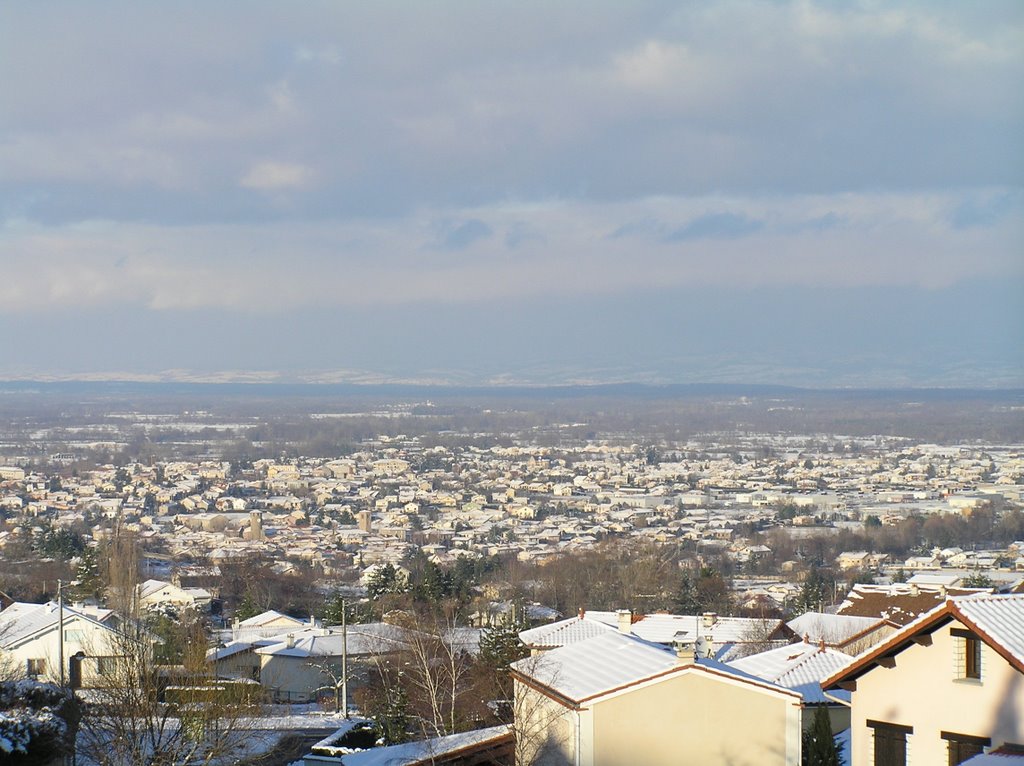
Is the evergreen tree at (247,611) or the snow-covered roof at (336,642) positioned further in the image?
the evergreen tree at (247,611)

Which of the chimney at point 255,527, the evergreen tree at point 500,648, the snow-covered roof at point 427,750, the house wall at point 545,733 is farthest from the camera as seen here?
the chimney at point 255,527

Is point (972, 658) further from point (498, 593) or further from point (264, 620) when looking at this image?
point (498, 593)

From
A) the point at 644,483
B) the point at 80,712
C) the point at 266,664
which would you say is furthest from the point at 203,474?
the point at 80,712

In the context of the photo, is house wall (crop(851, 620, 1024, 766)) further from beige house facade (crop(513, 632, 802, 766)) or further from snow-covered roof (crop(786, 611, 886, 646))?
snow-covered roof (crop(786, 611, 886, 646))

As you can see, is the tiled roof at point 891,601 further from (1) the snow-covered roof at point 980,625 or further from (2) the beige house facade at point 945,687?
(1) the snow-covered roof at point 980,625

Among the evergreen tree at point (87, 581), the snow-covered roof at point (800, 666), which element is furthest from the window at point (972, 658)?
the evergreen tree at point (87, 581)

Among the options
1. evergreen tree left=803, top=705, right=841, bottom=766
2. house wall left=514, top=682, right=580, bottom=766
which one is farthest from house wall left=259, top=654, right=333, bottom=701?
evergreen tree left=803, top=705, right=841, bottom=766
